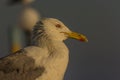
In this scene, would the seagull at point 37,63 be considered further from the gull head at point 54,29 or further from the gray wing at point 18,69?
the gull head at point 54,29

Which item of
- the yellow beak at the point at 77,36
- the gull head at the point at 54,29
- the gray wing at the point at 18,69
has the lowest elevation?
the gray wing at the point at 18,69

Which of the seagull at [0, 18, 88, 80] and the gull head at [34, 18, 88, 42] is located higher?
the gull head at [34, 18, 88, 42]

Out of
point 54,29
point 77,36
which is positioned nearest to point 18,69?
point 54,29

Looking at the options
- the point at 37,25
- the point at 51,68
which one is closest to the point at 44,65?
the point at 51,68

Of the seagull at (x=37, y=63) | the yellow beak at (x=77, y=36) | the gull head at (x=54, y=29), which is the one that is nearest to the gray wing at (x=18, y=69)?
the seagull at (x=37, y=63)

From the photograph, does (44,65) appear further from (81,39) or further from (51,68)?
(81,39)

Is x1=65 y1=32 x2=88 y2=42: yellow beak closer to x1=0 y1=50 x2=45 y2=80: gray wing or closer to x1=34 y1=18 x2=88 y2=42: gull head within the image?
x1=34 y1=18 x2=88 y2=42: gull head

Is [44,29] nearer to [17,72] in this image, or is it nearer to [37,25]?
[37,25]

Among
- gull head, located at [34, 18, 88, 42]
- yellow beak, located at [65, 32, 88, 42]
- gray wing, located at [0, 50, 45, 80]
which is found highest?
gull head, located at [34, 18, 88, 42]

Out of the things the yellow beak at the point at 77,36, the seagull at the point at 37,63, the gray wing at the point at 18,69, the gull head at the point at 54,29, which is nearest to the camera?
the seagull at the point at 37,63

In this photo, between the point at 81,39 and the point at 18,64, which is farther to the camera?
the point at 81,39

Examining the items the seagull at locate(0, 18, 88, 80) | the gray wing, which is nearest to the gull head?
the seagull at locate(0, 18, 88, 80)
